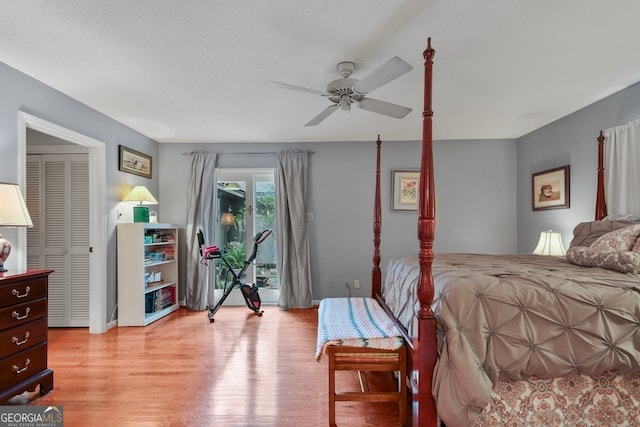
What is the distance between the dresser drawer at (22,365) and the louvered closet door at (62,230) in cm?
162

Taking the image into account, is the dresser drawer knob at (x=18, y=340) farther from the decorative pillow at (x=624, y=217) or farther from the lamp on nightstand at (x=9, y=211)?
the decorative pillow at (x=624, y=217)

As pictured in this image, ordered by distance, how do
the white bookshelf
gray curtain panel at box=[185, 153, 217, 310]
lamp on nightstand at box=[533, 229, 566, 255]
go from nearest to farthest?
lamp on nightstand at box=[533, 229, 566, 255] < the white bookshelf < gray curtain panel at box=[185, 153, 217, 310]

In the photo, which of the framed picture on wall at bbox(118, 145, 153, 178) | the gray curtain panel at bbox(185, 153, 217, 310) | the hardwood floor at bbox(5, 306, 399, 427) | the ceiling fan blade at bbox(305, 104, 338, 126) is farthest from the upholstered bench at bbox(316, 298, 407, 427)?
the framed picture on wall at bbox(118, 145, 153, 178)

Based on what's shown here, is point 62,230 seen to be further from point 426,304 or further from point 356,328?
point 426,304

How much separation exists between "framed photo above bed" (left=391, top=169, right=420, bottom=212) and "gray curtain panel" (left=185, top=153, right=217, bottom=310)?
265 cm

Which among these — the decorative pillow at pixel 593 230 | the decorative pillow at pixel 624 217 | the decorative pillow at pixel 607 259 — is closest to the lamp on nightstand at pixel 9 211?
the decorative pillow at pixel 607 259

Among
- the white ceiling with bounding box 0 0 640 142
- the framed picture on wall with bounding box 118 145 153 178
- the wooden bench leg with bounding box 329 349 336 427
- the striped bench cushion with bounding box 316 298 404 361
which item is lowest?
the wooden bench leg with bounding box 329 349 336 427

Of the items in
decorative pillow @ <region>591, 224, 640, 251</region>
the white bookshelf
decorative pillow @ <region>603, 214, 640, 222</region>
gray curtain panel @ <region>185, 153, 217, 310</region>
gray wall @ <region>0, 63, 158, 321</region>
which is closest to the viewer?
decorative pillow @ <region>591, 224, 640, 251</region>

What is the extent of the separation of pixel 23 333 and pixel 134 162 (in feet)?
8.24

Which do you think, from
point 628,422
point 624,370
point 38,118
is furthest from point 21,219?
point 628,422

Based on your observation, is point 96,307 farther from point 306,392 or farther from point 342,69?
point 342,69

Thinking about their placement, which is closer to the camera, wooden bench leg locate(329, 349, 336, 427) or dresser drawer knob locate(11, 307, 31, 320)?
wooden bench leg locate(329, 349, 336, 427)

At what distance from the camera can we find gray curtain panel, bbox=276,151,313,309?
4512 mm

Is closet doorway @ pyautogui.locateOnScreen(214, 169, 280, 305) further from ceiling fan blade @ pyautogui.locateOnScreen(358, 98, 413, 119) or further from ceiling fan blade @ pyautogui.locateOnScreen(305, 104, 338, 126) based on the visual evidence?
ceiling fan blade @ pyautogui.locateOnScreen(358, 98, 413, 119)
